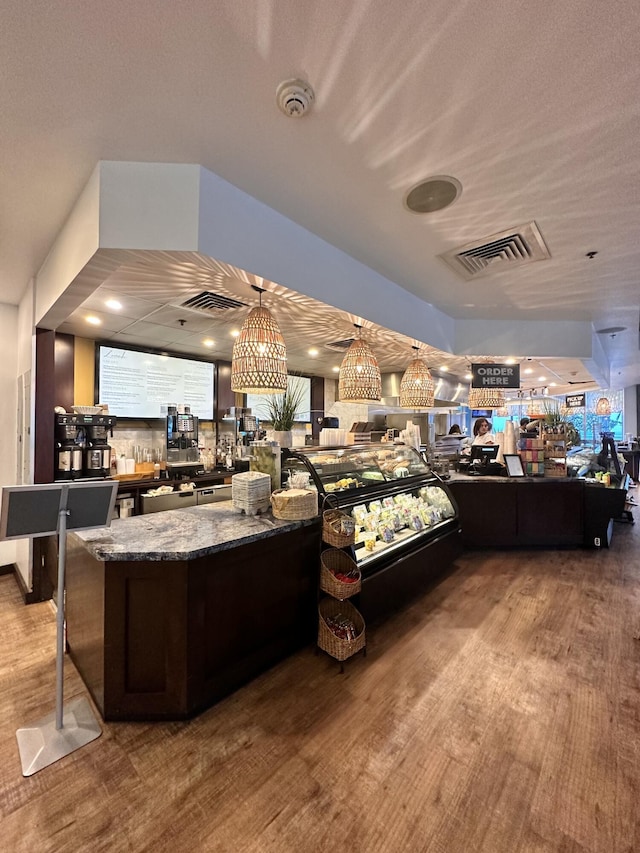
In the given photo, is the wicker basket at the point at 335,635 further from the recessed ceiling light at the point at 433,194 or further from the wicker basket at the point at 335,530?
the recessed ceiling light at the point at 433,194

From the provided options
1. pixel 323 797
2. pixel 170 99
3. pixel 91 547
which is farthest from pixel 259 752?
pixel 170 99

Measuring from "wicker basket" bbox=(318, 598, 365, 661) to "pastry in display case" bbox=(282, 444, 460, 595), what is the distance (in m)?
0.25

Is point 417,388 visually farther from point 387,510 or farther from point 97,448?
point 97,448

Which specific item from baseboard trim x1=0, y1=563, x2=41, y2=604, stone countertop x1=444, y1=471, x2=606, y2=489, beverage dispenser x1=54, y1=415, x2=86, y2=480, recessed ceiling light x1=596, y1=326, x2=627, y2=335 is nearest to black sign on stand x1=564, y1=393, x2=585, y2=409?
recessed ceiling light x1=596, y1=326, x2=627, y2=335

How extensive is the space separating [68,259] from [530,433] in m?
6.25

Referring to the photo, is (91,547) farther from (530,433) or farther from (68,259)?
(530,433)

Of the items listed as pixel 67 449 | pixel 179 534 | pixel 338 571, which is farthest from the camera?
pixel 67 449

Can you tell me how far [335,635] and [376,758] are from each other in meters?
0.70

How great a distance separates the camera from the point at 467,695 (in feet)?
7.11

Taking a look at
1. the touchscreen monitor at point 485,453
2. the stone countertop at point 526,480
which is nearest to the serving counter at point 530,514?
the stone countertop at point 526,480

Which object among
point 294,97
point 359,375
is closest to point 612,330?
point 359,375

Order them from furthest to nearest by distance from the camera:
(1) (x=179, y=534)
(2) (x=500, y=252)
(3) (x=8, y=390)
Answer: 1. (3) (x=8, y=390)
2. (2) (x=500, y=252)
3. (1) (x=179, y=534)

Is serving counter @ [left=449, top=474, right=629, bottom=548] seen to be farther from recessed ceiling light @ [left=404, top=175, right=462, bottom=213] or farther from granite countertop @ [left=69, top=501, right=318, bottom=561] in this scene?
recessed ceiling light @ [left=404, top=175, right=462, bottom=213]

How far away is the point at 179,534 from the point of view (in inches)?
87.6
